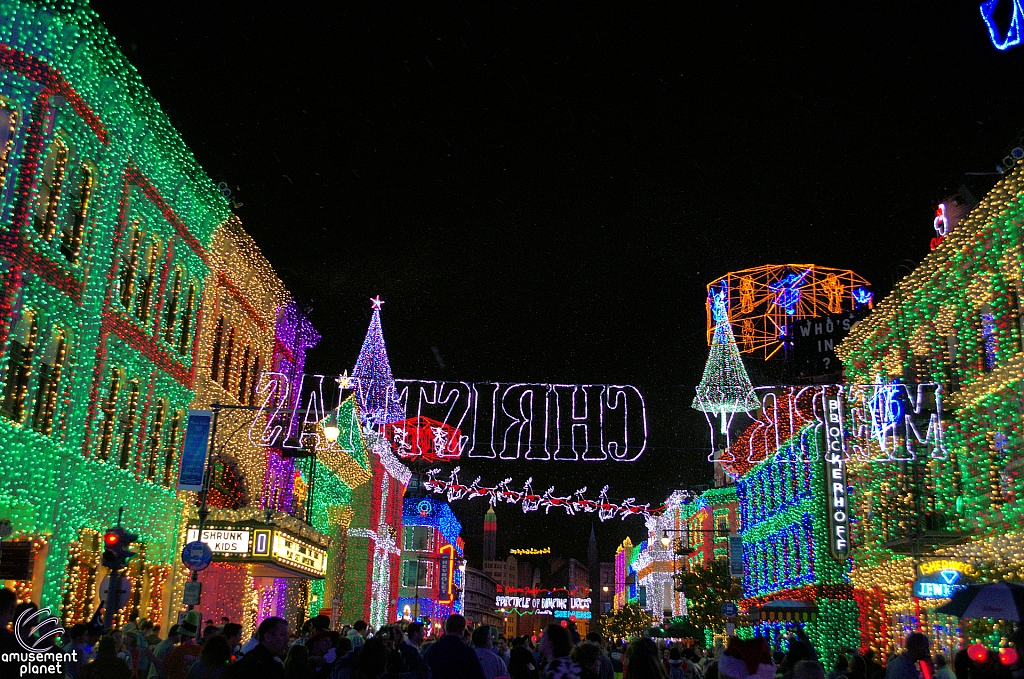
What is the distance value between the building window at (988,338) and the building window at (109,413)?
2136cm

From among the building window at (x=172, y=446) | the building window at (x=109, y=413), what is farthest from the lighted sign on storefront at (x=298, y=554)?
the building window at (x=109, y=413)

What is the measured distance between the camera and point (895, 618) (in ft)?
101

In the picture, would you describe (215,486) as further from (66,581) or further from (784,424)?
(784,424)

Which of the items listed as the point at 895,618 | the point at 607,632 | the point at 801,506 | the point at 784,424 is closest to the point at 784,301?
the point at 784,424

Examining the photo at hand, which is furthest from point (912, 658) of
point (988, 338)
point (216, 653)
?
point (988, 338)

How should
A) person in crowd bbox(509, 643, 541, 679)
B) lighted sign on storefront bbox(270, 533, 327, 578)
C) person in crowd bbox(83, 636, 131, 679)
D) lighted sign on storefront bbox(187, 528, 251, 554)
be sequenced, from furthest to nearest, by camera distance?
lighted sign on storefront bbox(270, 533, 327, 578), lighted sign on storefront bbox(187, 528, 251, 554), person in crowd bbox(509, 643, 541, 679), person in crowd bbox(83, 636, 131, 679)

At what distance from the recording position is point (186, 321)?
27.4 meters

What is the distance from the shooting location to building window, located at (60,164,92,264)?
20156 millimetres

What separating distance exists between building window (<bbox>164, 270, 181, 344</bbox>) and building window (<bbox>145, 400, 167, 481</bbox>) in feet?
5.95

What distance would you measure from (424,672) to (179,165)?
62.8 feet

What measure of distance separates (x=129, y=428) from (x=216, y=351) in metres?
6.57

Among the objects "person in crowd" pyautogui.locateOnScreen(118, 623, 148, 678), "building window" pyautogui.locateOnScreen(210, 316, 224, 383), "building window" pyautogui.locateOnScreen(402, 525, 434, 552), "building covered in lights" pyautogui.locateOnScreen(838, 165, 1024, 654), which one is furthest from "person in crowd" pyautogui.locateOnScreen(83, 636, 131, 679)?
"building window" pyautogui.locateOnScreen(402, 525, 434, 552)

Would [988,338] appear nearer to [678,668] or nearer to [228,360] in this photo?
[678,668]

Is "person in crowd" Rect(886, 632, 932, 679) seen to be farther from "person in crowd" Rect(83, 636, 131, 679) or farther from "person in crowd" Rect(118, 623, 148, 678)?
"person in crowd" Rect(118, 623, 148, 678)
